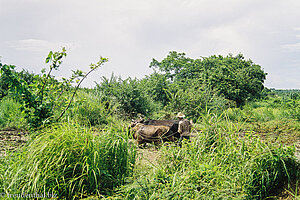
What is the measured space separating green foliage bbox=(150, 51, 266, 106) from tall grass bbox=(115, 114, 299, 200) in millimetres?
11716

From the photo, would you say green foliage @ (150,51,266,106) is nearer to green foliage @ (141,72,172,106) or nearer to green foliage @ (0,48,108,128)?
green foliage @ (141,72,172,106)

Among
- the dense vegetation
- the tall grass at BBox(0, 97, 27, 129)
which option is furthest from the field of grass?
the tall grass at BBox(0, 97, 27, 129)

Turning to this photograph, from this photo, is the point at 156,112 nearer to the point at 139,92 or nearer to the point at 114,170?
the point at 139,92

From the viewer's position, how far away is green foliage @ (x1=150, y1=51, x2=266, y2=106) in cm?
1778

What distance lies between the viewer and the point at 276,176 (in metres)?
3.12

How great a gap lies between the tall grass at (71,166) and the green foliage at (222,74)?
12511 millimetres

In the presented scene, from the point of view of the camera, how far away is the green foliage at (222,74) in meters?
17.8

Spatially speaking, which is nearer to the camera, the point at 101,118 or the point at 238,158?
the point at 238,158

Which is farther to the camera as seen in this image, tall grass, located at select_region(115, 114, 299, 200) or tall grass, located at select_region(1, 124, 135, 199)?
tall grass, located at select_region(1, 124, 135, 199)

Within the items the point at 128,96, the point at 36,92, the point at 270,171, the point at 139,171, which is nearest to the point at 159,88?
the point at 128,96

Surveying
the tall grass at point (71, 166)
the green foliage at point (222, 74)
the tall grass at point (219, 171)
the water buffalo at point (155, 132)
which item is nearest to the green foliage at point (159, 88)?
the green foliage at point (222, 74)

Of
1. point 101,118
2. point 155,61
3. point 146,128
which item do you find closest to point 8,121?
point 101,118

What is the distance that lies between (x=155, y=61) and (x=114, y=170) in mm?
22216

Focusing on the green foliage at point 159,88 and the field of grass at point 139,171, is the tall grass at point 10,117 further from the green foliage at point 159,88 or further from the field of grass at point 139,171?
the green foliage at point 159,88
